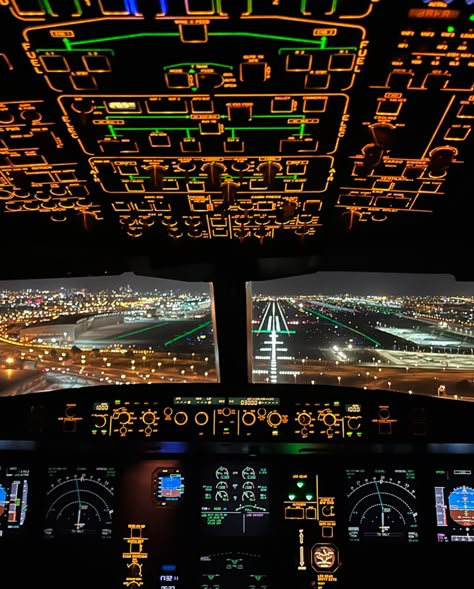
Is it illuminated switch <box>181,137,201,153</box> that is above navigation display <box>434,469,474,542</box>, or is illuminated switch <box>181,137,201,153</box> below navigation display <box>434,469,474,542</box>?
above

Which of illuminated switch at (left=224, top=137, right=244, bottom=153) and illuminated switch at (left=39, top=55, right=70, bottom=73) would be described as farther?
illuminated switch at (left=224, top=137, right=244, bottom=153)

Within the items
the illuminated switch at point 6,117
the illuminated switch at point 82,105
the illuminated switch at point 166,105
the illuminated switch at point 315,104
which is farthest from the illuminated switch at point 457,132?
the illuminated switch at point 6,117

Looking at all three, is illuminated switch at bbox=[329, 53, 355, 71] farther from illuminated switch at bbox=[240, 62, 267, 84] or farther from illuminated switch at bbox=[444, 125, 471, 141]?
illuminated switch at bbox=[444, 125, 471, 141]

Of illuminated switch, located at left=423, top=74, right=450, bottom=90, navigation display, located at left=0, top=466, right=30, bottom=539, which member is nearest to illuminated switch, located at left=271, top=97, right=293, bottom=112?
illuminated switch, located at left=423, top=74, right=450, bottom=90

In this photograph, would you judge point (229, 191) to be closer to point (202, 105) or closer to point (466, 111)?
point (202, 105)

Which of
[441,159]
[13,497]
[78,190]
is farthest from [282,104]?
[13,497]

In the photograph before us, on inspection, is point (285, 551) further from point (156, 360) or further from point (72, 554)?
point (156, 360)

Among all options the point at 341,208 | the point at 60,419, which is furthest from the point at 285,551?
the point at 341,208

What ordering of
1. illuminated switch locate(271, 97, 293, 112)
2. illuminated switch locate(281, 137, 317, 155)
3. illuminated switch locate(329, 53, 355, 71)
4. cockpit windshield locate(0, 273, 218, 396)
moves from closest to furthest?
illuminated switch locate(329, 53, 355, 71) → illuminated switch locate(271, 97, 293, 112) → illuminated switch locate(281, 137, 317, 155) → cockpit windshield locate(0, 273, 218, 396)
